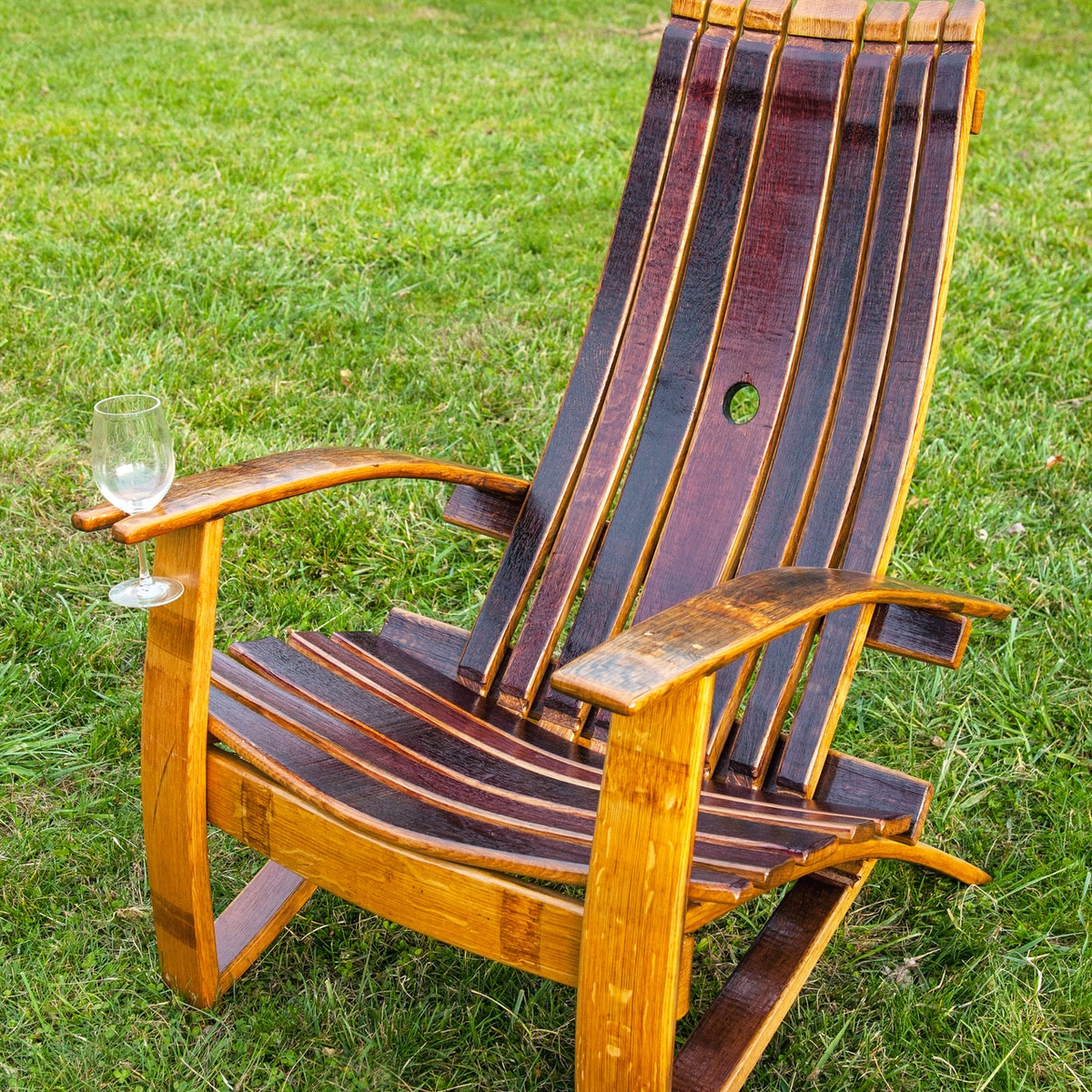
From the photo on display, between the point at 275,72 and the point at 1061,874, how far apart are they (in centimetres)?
629

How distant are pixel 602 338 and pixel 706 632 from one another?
1.07m

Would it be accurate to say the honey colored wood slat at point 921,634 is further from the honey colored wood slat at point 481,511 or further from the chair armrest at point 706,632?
the honey colored wood slat at point 481,511

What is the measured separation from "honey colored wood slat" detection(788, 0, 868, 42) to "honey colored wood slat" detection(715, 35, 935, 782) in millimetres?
115

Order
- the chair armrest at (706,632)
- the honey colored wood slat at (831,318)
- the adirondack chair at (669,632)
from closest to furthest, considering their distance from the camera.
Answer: the chair armrest at (706,632) → the adirondack chair at (669,632) → the honey colored wood slat at (831,318)

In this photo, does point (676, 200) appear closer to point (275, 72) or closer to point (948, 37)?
point (948, 37)

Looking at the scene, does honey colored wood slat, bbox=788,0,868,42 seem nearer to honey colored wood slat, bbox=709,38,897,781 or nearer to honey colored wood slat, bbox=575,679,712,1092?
honey colored wood slat, bbox=709,38,897,781

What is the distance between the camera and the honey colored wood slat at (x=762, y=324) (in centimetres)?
208

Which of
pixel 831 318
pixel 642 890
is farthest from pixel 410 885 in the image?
pixel 831 318

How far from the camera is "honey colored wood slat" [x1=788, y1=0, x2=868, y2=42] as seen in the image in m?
2.12

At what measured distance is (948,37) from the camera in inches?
80.3

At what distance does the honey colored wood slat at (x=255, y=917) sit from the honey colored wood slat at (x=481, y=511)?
26.7 inches

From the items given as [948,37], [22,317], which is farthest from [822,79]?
[22,317]

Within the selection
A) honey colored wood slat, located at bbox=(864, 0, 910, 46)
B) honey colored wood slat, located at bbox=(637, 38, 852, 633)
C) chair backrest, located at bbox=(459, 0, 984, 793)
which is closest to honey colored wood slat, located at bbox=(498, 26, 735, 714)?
chair backrest, located at bbox=(459, 0, 984, 793)

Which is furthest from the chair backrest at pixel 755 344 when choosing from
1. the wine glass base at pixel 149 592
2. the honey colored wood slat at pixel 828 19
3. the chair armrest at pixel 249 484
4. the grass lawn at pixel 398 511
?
the wine glass base at pixel 149 592
